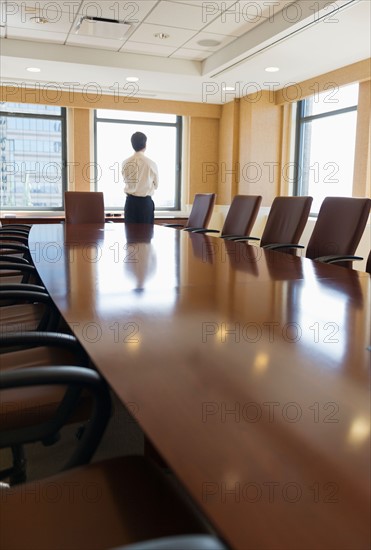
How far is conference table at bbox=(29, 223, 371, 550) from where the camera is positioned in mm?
546

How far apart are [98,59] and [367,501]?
5915 mm

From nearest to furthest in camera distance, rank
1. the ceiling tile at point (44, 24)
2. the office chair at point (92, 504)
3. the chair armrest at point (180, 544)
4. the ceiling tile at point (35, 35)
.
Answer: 1. the chair armrest at point (180, 544)
2. the office chair at point (92, 504)
3. the ceiling tile at point (44, 24)
4. the ceiling tile at point (35, 35)

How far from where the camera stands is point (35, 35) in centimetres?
515

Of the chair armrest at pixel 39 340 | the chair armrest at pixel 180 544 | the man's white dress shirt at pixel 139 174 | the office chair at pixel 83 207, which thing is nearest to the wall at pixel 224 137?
the office chair at pixel 83 207

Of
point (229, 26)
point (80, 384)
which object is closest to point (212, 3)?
point (229, 26)

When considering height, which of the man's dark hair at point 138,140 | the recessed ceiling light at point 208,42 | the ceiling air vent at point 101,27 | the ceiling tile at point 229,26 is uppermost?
the recessed ceiling light at point 208,42

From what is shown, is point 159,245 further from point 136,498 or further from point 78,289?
point 136,498

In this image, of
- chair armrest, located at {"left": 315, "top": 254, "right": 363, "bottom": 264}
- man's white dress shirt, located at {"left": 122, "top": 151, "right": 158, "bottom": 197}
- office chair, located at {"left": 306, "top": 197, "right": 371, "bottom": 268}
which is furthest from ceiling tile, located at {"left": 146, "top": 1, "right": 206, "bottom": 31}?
chair armrest, located at {"left": 315, "top": 254, "right": 363, "bottom": 264}

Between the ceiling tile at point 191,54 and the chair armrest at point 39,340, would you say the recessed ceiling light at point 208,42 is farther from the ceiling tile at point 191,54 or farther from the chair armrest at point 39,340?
the chair armrest at point 39,340

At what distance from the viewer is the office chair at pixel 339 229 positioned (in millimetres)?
3039

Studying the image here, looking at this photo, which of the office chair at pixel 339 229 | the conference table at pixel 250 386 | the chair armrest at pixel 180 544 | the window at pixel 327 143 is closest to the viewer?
the chair armrest at pixel 180 544

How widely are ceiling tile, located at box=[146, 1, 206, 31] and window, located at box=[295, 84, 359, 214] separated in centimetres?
219

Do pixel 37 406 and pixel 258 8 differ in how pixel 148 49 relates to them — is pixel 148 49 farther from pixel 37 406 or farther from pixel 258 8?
pixel 37 406

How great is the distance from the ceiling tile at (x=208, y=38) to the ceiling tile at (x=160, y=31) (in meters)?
0.08
